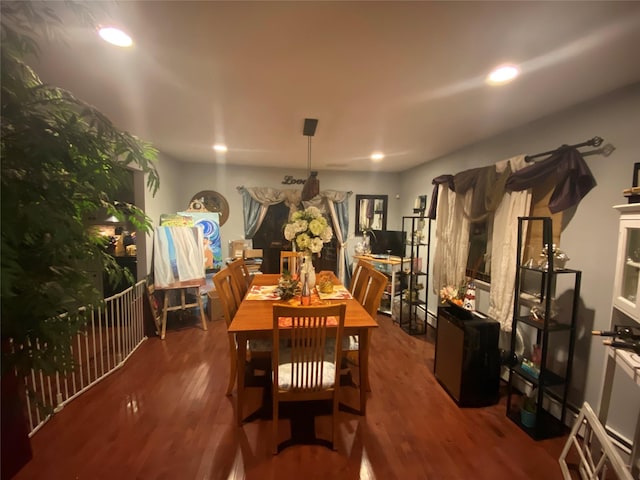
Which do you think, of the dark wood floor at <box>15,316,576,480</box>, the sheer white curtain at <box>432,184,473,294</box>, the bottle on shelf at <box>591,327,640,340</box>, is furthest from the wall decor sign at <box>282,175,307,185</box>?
the bottle on shelf at <box>591,327,640,340</box>

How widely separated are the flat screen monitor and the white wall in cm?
242

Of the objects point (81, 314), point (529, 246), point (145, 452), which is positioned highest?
point (529, 246)

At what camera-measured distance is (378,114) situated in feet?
7.43

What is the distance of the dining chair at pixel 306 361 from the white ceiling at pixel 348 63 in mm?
1415

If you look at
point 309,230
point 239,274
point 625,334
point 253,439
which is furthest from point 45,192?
point 625,334

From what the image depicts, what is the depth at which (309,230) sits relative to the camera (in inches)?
90.0

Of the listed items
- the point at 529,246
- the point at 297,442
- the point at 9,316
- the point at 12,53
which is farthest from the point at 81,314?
the point at 529,246

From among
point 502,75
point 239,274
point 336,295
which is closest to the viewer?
point 502,75

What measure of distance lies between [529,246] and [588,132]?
3.06 feet

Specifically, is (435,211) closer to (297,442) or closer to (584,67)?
(584,67)

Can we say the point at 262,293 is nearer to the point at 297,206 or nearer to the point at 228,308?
the point at 228,308

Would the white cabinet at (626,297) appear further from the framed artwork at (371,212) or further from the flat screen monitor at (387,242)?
the framed artwork at (371,212)

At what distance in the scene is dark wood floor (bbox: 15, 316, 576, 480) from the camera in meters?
1.62

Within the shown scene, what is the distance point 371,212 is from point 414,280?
1.75 meters
